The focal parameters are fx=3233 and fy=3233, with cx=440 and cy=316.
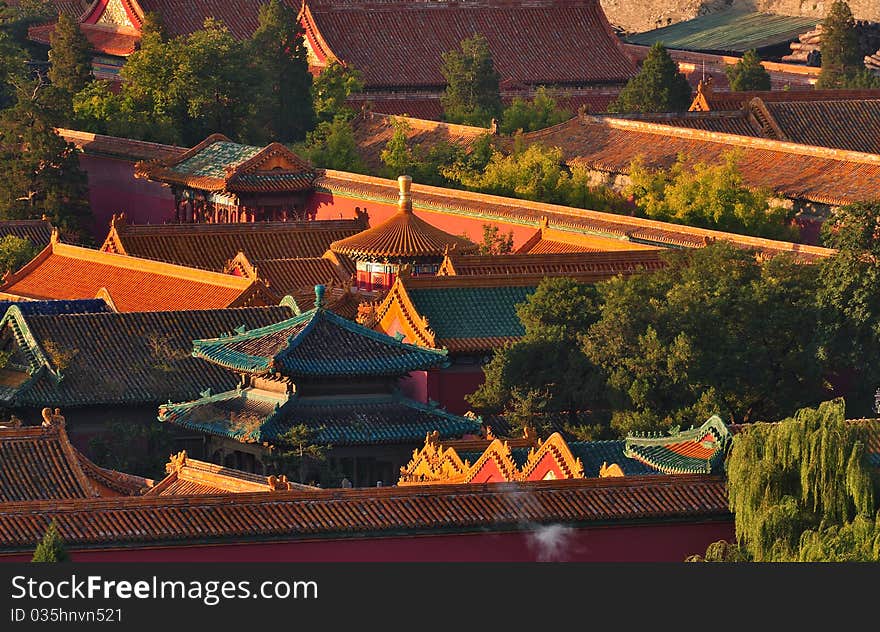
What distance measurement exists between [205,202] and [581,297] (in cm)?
2862

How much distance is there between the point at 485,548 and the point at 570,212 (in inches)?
1122

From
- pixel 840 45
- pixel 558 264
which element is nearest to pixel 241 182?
pixel 558 264

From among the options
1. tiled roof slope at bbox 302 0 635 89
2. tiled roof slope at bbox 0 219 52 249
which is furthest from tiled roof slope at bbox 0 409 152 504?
tiled roof slope at bbox 302 0 635 89

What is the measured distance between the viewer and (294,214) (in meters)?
73.8

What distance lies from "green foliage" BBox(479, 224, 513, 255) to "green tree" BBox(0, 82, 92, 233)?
13566mm

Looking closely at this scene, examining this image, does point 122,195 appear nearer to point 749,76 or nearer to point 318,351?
point 749,76

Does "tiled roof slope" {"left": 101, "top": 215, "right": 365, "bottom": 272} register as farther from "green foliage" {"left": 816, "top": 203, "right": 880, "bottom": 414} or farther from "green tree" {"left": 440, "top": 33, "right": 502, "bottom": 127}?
"green foliage" {"left": 816, "top": 203, "right": 880, "bottom": 414}

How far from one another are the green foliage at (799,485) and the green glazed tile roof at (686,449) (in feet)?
6.67

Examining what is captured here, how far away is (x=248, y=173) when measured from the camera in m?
73.9

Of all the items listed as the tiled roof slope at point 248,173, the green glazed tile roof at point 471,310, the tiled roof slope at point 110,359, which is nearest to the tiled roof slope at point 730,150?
the tiled roof slope at point 248,173

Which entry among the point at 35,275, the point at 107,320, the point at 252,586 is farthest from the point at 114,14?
the point at 252,586

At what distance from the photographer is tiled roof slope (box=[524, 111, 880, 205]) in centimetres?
6219

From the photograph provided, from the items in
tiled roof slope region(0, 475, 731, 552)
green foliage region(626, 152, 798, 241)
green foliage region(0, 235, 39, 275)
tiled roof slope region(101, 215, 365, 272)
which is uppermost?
tiled roof slope region(0, 475, 731, 552)

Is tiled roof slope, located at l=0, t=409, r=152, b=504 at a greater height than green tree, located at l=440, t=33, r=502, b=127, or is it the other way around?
tiled roof slope, located at l=0, t=409, r=152, b=504
